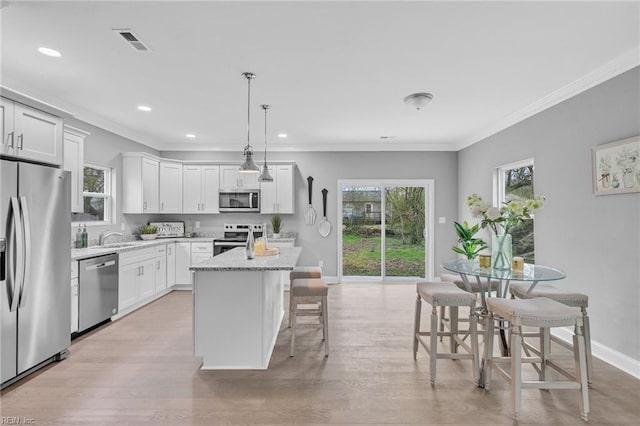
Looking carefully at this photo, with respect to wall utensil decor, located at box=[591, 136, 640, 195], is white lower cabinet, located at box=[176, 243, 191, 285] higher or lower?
lower

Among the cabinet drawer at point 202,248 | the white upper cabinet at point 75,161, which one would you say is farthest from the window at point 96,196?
the cabinet drawer at point 202,248

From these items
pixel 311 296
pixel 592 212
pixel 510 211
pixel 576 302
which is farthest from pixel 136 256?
pixel 592 212

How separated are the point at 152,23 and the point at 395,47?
68.3 inches

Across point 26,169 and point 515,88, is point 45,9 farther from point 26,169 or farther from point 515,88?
point 515,88

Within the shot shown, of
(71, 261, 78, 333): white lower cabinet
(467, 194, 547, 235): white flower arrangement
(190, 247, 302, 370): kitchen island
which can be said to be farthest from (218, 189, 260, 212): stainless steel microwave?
(467, 194, 547, 235): white flower arrangement

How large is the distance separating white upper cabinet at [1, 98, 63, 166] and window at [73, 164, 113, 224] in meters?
1.57

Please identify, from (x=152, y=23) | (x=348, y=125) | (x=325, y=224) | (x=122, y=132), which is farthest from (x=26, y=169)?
(x=325, y=224)

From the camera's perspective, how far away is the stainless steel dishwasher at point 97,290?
3.23 m

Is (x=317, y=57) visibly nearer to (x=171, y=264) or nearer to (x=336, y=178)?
(x=336, y=178)

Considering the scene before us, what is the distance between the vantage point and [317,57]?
Result: 2.54 m

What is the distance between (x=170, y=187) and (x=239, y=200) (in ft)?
3.87

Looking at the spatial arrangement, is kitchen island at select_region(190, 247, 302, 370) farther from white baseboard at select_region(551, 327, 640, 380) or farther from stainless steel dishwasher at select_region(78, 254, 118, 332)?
white baseboard at select_region(551, 327, 640, 380)

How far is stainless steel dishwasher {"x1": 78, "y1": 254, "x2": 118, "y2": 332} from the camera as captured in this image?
127 inches

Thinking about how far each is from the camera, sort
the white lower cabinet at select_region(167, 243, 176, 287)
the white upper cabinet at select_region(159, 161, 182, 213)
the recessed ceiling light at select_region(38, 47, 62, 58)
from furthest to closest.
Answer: the white upper cabinet at select_region(159, 161, 182, 213)
the white lower cabinet at select_region(167, 243, 176, 287)
the recessed ceiling light at select_region(38, 47, 62, 58)
